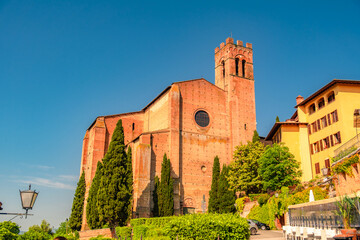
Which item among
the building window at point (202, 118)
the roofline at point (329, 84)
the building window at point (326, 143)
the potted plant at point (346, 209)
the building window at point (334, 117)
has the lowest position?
Answer: the potted plant at point (346, 209)

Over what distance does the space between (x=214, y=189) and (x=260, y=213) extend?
7911 mm

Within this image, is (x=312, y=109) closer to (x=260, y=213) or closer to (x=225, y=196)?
(x=260, y=213)

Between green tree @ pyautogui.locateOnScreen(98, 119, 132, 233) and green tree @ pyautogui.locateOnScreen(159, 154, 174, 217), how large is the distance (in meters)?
4.37

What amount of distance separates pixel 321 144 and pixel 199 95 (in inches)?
608

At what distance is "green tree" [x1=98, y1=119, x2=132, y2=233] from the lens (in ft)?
87.4

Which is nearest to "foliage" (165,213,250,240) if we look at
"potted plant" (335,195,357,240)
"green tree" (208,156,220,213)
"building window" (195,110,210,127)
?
"potted plant" (335,195,357,240)

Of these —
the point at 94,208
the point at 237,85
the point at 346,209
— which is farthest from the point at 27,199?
the point at 237,85

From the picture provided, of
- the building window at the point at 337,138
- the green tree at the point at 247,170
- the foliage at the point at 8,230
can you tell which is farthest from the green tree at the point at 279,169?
the foliage at the point at 8,230

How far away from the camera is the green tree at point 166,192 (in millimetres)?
30938

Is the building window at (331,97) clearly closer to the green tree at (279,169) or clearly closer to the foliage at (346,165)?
the green tree at (279,169)

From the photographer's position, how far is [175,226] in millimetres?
12148


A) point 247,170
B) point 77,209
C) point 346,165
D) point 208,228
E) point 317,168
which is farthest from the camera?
point 77,209

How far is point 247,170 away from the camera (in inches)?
1256

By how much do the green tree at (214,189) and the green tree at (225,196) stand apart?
60cm
